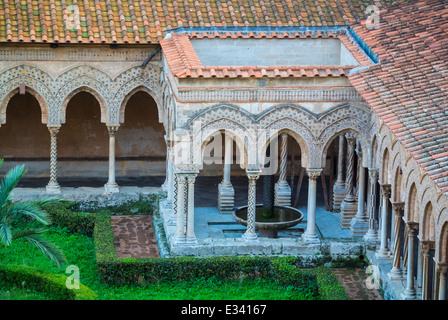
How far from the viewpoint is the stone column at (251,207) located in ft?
74.2

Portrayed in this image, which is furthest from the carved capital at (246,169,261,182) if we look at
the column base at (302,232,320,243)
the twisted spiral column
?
the twisted spiral column

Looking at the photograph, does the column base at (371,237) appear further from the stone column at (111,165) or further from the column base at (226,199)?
the stone column at (111,165)

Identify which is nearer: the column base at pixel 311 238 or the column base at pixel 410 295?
the column base at pixel 410 295

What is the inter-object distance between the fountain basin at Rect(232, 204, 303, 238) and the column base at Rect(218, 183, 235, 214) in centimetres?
114

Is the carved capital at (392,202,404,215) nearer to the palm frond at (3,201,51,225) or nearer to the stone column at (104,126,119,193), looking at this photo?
the palm frond at (3,201,51,225)

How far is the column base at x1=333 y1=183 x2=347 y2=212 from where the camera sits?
25969 millimetres

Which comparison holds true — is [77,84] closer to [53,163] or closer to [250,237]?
[53,163]

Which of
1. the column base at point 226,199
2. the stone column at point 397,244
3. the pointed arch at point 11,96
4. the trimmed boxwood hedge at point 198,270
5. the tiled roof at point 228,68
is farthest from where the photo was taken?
the column base at point 226,199

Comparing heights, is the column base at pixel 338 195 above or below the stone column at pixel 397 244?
above

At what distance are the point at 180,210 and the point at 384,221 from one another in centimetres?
428

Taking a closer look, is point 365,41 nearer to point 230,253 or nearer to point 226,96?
point 226,96

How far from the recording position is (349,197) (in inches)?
981

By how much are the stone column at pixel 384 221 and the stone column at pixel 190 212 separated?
391cm

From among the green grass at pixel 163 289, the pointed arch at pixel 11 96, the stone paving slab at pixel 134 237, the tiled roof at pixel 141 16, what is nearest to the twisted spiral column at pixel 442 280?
the green grass at pixel 163 289
